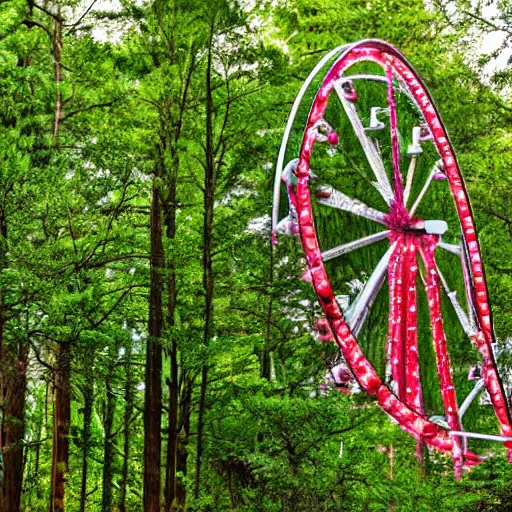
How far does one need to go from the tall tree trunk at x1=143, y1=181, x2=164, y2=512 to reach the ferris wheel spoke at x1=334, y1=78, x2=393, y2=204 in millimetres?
2107

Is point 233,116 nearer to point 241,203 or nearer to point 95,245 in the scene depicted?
point 241,203

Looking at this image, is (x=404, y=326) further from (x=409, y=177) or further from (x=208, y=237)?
(x=208, y=237)

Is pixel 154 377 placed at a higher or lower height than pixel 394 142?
lower

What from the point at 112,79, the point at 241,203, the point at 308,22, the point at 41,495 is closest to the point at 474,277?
the point at 241,203

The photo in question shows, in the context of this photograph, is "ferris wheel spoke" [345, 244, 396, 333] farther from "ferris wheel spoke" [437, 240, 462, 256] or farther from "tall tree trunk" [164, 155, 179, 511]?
"tall tree trunk" [164, 155, 179, 511]

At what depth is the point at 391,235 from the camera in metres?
8.25

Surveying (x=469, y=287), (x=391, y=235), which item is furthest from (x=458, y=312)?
(x=391, y=235)

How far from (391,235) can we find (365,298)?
0.74 m

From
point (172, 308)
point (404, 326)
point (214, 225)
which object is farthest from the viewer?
point (172, 308)

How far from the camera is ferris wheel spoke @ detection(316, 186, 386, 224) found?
7827 mm

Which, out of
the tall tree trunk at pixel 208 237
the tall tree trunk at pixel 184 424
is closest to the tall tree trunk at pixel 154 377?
the tall tree trunk at pixel 208 237

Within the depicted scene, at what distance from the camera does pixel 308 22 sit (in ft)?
31.4

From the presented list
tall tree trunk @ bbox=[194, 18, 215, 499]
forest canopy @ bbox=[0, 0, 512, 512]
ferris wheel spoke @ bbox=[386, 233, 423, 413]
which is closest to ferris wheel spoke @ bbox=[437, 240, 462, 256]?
ferris wheel spoke @ bbox=[386, 233, 423, 413]

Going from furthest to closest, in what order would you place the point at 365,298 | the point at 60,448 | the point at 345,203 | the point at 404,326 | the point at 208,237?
the point at 60,448, the point at 208,237, the point at 404,326, the point at 345,203, the point at 365,298
